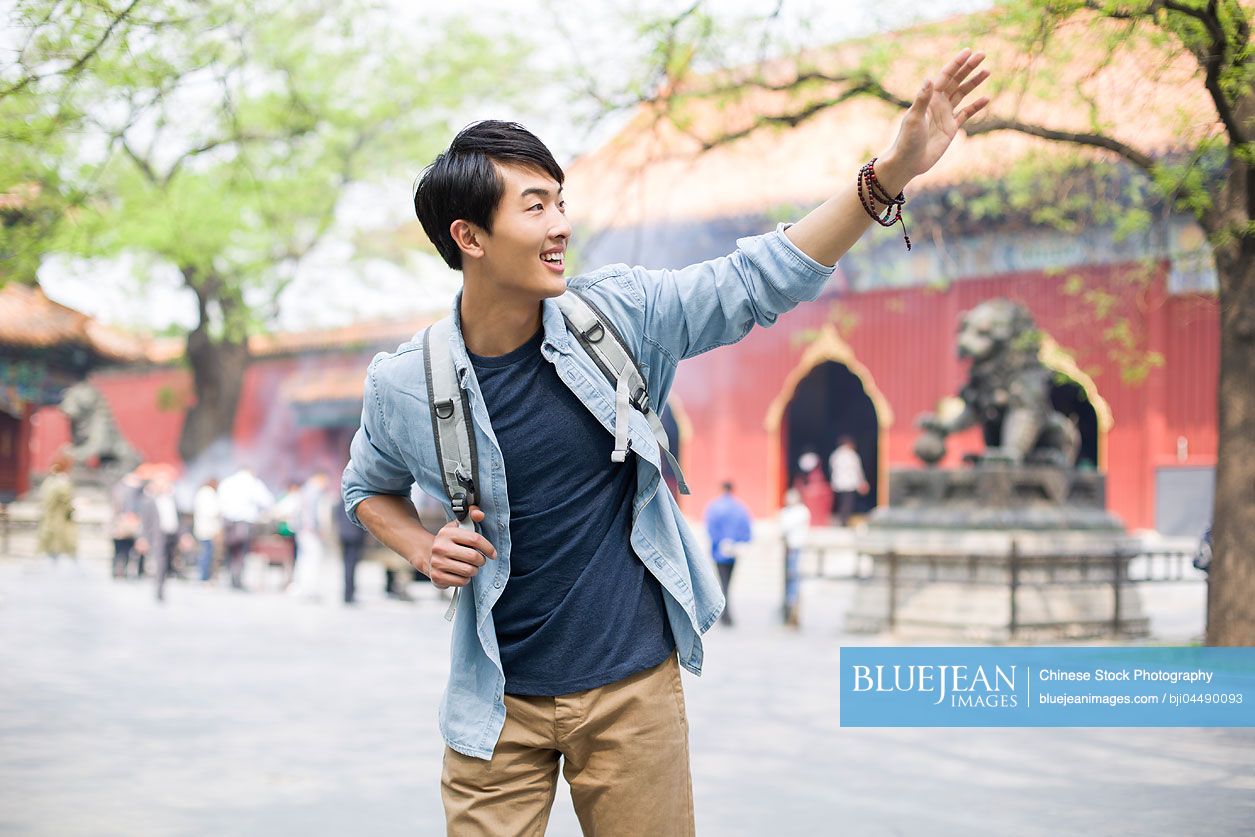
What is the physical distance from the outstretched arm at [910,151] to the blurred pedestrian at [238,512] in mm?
13349

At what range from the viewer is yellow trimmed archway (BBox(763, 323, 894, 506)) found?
62.8 ft

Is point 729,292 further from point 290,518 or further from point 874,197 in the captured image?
point 290,518

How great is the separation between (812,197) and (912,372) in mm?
2978

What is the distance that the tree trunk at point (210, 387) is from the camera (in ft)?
79.4

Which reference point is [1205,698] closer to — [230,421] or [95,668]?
[95,668]

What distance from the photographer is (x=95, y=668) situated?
893 centimetres

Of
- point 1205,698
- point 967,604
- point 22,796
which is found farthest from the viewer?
point 967,604

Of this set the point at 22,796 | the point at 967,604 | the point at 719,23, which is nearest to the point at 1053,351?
the point at 967,604

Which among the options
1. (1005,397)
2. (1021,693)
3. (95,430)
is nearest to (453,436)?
(1021,693)

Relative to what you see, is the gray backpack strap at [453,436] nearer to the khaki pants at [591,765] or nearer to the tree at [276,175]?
the khaki pants at [591,765]

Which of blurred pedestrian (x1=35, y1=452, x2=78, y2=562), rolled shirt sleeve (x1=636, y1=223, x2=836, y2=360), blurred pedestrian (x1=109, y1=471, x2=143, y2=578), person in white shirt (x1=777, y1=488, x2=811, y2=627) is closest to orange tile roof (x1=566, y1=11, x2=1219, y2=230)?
rolled shirt sleeve (x1=636, y1=223, x2=836, y2=360)

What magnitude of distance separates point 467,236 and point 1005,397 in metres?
9.92

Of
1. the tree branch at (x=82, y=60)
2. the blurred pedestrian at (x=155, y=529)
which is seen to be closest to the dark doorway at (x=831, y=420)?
the blurred pedestrian at (x=155, y=529)

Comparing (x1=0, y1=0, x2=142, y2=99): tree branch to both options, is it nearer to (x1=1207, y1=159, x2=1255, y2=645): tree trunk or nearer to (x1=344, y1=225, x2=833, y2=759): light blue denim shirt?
(x1=344, y1=225, x2=833, y2=759): light blue denim shirt
